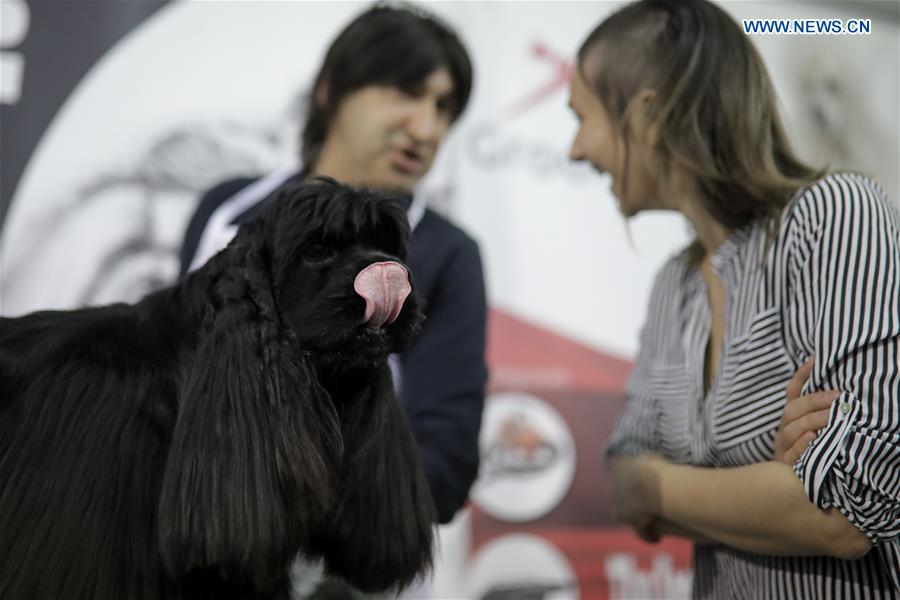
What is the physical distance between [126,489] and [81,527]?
0.17 ft

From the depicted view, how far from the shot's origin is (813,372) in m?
1.06

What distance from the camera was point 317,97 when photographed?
1643 mm

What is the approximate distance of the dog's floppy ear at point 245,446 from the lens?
0.80 metres

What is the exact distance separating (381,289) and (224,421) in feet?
0.67

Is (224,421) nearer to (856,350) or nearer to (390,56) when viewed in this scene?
(856,350)

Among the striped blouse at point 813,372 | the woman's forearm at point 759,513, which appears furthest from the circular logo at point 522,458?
the woman's forearm at point 759,513

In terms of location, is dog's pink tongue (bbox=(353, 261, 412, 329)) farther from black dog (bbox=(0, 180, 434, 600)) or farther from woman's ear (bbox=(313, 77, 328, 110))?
woman's ear (bbox=(313, 77, 328, 110))

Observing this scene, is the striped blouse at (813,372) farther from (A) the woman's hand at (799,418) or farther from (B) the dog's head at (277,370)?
(B) the dog's head at (277,370)

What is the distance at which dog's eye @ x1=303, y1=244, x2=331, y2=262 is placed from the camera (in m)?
0.89

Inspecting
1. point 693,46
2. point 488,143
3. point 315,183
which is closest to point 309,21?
point 488,143

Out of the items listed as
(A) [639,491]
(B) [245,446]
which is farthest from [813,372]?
(B) [245,446]

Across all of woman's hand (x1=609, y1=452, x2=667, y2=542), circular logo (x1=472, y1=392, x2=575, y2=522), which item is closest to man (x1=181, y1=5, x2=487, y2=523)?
woman's hand (x1=609, y1=452, x2=667, y2=542)

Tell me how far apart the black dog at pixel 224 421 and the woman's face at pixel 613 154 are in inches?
21.5

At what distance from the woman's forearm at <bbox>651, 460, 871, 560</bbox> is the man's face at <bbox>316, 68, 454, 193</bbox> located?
2.41 feet
